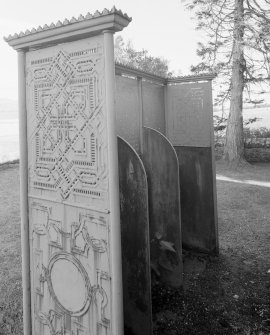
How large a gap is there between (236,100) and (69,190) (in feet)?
41.3

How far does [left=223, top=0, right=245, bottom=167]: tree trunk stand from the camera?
13.3 metres

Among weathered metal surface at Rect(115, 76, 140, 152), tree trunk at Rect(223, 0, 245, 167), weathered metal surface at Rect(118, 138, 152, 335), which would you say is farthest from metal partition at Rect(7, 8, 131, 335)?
tree trunk at Rect(223, 0, 245, 167)

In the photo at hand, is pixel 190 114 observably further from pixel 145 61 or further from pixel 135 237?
pixel 145 61

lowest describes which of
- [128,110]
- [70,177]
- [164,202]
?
[164,202]

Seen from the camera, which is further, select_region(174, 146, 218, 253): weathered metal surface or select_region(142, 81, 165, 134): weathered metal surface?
select_region(174, 146, 218, 253): weathered metal surface

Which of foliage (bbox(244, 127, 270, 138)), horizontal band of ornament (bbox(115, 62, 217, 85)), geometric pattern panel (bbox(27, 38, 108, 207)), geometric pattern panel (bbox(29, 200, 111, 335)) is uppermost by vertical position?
foliage (bbox(244, 127, 270, 138))

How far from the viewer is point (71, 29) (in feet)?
7.68

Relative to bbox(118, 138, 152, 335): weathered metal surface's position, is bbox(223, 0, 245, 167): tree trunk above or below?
above

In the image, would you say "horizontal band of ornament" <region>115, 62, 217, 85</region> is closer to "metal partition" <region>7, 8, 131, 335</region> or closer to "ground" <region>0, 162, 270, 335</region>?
"metal partition" <region>7, 8, 131, 335</region>

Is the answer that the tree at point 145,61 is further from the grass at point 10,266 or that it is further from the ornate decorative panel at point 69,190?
the ornate decorative panel at point 69,190

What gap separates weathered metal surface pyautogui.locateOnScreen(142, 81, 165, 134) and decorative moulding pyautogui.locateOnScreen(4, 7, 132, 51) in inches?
88.0

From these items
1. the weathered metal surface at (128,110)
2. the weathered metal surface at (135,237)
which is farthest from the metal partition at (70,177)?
the weathered metal surface at (128,110)

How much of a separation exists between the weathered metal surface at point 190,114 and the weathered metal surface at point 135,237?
96.4 inches

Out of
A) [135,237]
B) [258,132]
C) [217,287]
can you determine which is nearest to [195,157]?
[217,287]
